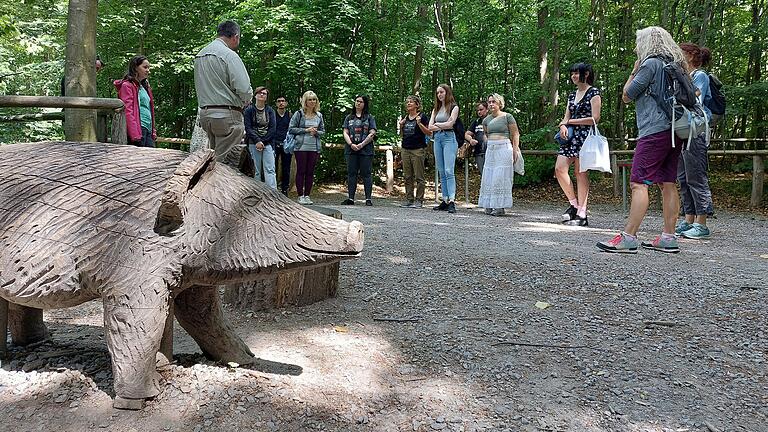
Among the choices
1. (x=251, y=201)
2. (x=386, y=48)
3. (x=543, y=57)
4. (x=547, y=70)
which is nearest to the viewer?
(x=251, y=201)

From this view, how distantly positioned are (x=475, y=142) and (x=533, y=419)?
8.49 meters

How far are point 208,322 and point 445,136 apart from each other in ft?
22.7

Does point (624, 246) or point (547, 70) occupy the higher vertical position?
point (547, 70)

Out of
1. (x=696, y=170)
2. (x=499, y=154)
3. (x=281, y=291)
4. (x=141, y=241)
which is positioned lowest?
(x=281, y=291)

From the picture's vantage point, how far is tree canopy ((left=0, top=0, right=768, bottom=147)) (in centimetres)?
1261

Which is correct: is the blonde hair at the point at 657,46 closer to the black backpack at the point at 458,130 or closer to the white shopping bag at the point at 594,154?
the white shopping bag at the point at 594,154

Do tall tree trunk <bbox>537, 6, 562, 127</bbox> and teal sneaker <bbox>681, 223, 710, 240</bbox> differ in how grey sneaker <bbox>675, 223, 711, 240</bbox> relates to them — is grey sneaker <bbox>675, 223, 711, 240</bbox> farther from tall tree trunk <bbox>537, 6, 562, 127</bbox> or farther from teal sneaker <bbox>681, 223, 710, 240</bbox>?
tall tree trunk <bbox>537, 6, 562, 127</bbox>

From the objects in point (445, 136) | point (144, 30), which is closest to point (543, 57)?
point (445, 136)

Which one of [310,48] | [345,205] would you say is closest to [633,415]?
[345,205]

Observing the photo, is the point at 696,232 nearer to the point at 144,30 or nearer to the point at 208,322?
the point at 208,322

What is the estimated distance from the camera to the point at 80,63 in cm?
595

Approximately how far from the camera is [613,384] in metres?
2.77

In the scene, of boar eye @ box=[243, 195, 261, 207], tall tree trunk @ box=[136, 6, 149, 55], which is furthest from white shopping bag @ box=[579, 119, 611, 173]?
tall tree trunk @ box=[136, 6, 149, 55]

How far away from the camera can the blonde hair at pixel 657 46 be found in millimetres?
5254
